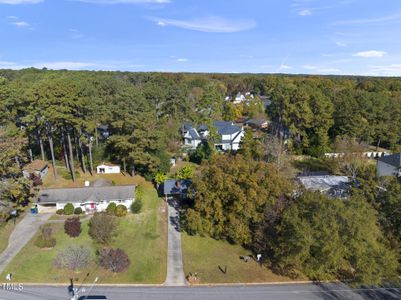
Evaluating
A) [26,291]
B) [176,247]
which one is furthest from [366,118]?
[26,291]

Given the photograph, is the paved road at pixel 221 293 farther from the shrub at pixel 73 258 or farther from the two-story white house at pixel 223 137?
the two-story white house at pixel 223 137

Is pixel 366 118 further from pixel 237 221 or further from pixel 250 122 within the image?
pixel 237 221

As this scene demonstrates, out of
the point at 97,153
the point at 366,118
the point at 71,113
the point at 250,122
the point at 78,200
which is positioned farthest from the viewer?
the point at 250,122

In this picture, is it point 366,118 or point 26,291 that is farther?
point 366,118

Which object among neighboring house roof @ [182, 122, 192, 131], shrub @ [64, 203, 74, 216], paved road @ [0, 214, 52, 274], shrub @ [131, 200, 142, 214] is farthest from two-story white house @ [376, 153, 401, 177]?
paved road @ [0, 214, 52, 274]

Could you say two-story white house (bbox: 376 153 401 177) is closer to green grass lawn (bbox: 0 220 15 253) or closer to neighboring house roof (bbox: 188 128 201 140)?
neighboring house roof (bbox: 188 128 201 140)

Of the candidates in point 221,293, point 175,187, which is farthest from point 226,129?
point 221,293

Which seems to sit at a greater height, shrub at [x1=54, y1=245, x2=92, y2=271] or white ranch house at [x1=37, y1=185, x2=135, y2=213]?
white ranch house at [x1=37, y1=185, x2=135, y2=213]
